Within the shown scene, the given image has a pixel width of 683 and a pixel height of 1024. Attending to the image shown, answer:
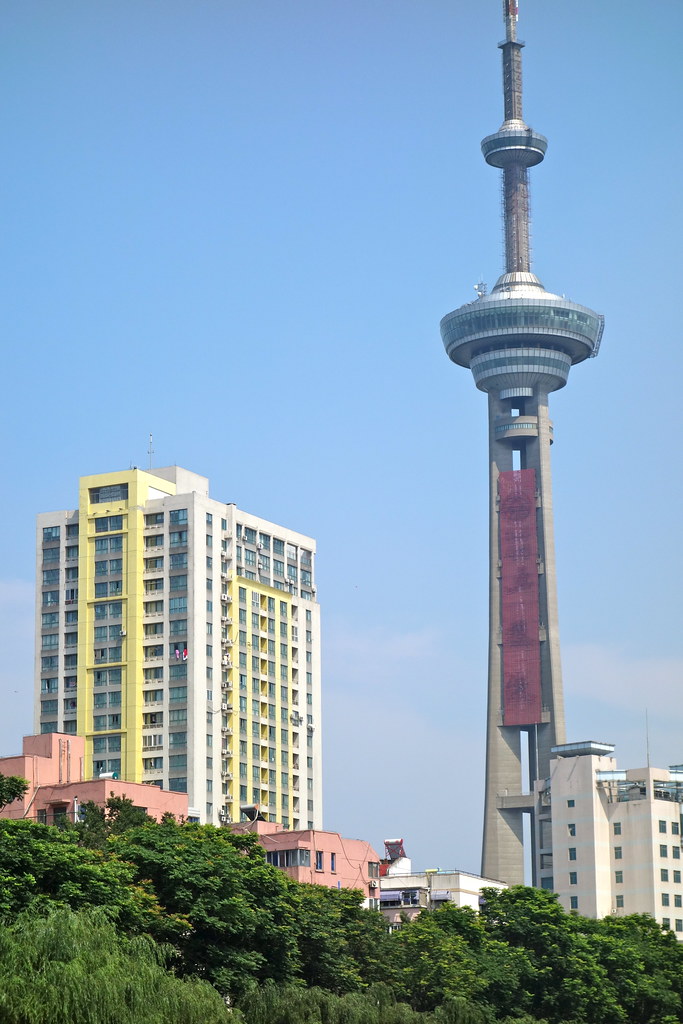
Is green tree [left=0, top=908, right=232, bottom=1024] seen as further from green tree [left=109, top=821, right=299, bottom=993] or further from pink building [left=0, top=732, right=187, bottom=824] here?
pink building [left=0, top=732, right=187, bottom=824]

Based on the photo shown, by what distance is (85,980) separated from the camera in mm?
64250

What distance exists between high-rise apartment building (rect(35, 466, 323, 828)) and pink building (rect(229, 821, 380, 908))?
37.5 metres

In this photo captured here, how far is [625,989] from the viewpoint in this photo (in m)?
117

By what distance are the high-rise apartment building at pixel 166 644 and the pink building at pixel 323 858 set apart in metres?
37.5

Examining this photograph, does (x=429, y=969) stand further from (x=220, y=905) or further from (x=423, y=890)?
(x=423, y=890)

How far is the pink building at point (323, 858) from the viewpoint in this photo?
432 ft

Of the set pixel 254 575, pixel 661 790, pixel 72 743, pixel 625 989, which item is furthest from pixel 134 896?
pixel 661 790

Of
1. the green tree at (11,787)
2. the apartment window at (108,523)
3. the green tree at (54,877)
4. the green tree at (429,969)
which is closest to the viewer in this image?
the green tree at (54,877)

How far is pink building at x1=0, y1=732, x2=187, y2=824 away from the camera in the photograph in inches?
4781

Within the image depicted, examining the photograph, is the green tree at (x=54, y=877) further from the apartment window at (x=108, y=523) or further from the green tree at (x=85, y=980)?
the apartment window at (x=108, y=523)

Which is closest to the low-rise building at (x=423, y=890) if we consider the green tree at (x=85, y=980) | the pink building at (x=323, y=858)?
the pink building at (x=323, y=858)

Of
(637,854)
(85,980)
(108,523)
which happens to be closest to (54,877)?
(85,980)

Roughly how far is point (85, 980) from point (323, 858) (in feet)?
232

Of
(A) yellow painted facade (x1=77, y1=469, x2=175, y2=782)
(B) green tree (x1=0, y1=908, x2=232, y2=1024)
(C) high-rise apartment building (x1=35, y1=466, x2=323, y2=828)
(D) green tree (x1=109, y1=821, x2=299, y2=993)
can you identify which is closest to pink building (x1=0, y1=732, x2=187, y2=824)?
(D) green tree (x1=109, y1=821, x2=299, y2=993)
